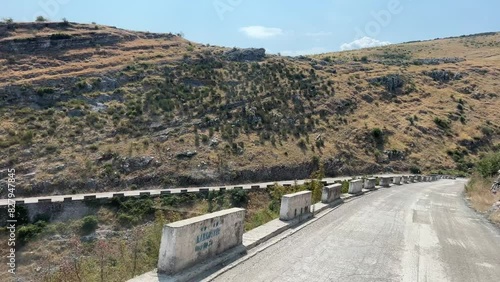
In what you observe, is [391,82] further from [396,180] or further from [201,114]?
[396,180]

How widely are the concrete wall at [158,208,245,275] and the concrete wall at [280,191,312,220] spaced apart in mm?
3758

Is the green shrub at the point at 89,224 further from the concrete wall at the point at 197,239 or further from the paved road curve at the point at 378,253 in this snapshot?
the concrete wall at the point at 197,239

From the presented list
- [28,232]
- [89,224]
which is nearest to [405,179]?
[89,224]

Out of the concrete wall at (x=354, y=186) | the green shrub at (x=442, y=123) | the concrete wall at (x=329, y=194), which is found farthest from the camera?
the green shrub at (x=442, y=123)

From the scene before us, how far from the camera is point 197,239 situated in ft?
23.3

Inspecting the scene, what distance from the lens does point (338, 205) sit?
18.2 metres

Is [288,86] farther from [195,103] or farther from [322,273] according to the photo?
[322,273]

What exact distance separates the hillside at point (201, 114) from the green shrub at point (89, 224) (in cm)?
793

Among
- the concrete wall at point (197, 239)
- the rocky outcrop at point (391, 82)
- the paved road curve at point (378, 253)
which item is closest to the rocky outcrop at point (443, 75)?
the rocky outcrop at point (391, 82)

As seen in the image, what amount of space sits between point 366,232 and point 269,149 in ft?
118

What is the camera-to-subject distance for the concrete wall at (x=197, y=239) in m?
6.52

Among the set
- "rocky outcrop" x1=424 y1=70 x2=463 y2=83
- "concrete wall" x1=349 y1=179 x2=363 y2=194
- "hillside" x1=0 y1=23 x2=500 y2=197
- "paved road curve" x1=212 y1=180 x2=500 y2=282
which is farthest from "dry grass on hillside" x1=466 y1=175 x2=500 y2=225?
"rocky outcrop" x1=424 y1=70 x2=463 y2=83

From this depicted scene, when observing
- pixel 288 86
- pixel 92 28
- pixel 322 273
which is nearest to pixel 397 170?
pixel 288 86

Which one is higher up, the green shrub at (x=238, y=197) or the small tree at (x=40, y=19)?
the small tree at (x=40, y=19)
